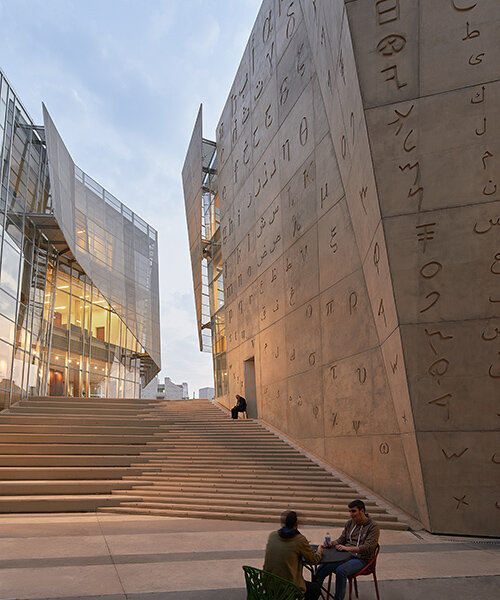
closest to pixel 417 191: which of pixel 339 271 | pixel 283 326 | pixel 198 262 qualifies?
pixel 339 271

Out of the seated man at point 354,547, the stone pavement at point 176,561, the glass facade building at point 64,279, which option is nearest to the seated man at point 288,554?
the seated man at point 354,547

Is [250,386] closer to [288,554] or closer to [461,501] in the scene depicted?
[461,501]

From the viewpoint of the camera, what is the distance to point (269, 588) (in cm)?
360

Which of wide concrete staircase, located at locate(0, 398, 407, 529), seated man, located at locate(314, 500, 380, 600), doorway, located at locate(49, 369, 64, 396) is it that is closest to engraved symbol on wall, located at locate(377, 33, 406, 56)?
seated man, located at locate(314, 500, 380, 600)

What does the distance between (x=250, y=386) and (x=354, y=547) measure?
15.6 m

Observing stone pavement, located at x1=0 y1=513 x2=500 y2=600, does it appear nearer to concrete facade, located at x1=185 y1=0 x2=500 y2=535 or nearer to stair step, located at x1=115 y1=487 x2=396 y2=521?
stair step, located at x1=115 y1=487 x2=396 y2=521

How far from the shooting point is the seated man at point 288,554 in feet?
13.1

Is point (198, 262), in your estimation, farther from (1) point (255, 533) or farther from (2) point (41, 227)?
(1) point (255, 533)

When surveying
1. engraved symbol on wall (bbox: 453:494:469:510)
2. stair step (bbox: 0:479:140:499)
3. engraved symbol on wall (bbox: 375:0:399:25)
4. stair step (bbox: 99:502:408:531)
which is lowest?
stair step (bbox: 99:502:408:531)

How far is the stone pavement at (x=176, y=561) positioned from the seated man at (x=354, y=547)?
1.80 feet

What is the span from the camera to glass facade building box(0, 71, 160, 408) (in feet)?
59.3

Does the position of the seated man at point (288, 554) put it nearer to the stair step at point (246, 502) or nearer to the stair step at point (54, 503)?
the stair step at point (246, 502)

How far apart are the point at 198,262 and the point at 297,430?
690 inches

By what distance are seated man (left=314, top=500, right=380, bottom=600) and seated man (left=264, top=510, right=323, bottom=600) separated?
41cm
